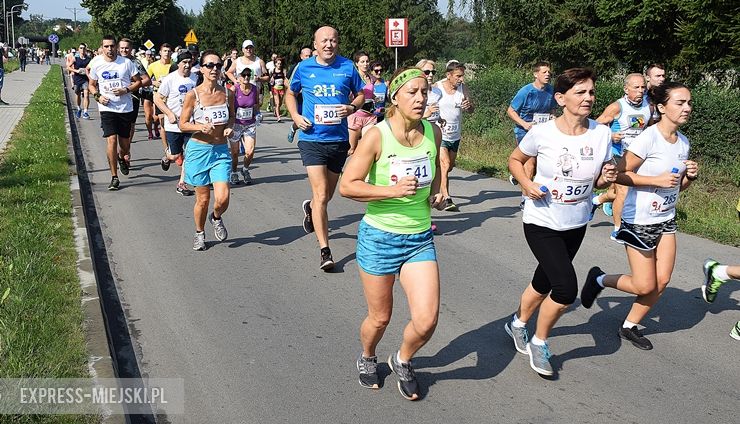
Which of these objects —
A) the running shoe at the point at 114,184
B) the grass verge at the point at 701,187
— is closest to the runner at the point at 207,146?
the running shoe at the point at 114,184

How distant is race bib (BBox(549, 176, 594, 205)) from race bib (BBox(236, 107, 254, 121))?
7997mm

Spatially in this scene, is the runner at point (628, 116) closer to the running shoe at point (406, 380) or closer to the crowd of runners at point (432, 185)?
the crowd of runners at point (432, 185)

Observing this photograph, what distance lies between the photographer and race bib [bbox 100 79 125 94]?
35.9 feet

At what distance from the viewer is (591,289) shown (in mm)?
5926

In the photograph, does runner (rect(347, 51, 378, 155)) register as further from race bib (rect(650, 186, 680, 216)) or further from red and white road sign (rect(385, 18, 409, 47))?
red and white road sign (rect(385, 18, 409, 47))

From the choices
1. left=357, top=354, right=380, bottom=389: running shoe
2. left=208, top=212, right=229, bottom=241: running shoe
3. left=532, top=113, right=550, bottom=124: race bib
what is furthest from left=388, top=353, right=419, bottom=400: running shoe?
left=532, top=113, right=550, bottom=124: race bib

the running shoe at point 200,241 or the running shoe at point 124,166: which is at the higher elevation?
the running shoe at point 124,166

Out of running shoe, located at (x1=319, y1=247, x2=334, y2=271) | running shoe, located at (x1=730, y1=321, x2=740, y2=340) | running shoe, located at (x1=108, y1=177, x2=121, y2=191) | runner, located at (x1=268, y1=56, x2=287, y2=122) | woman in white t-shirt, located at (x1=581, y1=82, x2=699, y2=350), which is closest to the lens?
woman in white t-shirt, located at (x1=581, y1=82, x2=699, y2=350)

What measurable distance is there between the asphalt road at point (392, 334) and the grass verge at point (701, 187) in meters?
0.62

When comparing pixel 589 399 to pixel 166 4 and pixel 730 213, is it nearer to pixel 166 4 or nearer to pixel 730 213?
pixel 730 213

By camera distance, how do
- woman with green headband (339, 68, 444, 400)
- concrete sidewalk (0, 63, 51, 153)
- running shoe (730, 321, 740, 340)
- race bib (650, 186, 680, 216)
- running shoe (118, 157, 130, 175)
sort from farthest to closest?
concrete sidewalk (0, 63, 51, 153) → running shoe (118, 157, 130, 175) → running shoe (730, 321, 740, 340) → race bib (650, 186, 680, 216) → woman with green headband (339, 68, 444, 400)

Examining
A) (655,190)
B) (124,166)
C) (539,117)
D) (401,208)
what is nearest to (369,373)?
(401,208)

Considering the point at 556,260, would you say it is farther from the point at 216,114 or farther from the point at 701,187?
the point at 701,187

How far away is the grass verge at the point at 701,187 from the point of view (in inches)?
356
